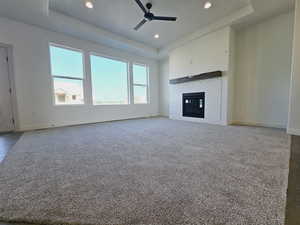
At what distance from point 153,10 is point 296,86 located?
357 centimetres

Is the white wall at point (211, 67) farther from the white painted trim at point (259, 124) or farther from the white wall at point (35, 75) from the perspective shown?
the white wall at point (35, 75)

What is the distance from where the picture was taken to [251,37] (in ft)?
13.4

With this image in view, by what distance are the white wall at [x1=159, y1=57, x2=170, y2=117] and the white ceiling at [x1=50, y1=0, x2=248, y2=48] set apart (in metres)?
2.00

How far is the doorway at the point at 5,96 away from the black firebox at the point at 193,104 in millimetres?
5150

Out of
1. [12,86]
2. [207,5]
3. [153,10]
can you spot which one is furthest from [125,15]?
[12,86]

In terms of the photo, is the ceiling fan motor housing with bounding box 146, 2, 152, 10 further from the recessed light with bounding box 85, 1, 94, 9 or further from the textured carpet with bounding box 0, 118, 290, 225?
the textured carpet with bounding box 0, 118, 290, 225

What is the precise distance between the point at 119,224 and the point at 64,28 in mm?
4807

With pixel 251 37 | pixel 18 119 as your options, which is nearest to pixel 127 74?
pixel 18 119

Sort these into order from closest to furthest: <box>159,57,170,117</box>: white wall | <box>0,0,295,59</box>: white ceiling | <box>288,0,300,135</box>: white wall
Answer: <box>288,0,300,135</box>: white wall
<box>0,0,295,59</box>: white ceiling
<box>159,57,170,117</box>: white wall

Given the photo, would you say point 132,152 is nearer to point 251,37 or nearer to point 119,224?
point 119,224

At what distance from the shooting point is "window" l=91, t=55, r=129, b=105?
16.6 feet

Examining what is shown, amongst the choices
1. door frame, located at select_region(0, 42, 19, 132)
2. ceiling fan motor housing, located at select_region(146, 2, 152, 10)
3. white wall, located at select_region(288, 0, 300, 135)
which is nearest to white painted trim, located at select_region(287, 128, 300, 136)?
white wall, located at select_region(288, 0, 300, 135)

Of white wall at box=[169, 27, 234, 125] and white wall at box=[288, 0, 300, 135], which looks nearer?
white wall at box=[288, 0, 300, 135]

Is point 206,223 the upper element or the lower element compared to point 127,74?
lower
